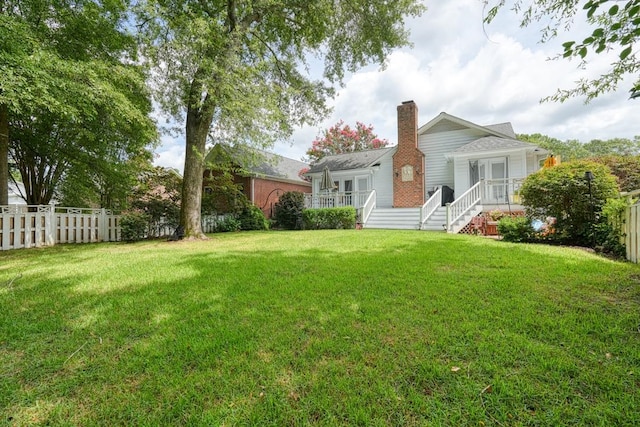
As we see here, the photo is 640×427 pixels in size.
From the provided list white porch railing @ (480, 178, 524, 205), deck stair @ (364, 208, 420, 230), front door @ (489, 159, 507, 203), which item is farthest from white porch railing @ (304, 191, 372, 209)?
front door @ (489, 159, 507, 203)

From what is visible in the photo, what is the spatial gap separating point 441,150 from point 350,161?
19.3ft

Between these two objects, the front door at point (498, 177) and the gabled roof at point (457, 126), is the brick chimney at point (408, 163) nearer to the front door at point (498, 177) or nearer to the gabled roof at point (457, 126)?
the gabled roof at point (457, 126)

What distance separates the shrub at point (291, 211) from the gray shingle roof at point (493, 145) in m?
8.31

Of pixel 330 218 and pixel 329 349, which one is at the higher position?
pixel 330 218

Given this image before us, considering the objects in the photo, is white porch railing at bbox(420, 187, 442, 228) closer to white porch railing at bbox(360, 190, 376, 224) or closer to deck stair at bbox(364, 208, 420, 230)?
deck stair at bbox(364, 208, 420, 230)

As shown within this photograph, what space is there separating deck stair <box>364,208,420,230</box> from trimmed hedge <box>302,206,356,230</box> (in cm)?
93

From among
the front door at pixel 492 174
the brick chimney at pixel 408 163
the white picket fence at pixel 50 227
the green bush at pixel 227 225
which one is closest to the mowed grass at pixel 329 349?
the white picket fence at pixel 50 227

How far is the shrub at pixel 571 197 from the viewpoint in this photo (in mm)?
6887

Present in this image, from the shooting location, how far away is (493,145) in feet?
43.8

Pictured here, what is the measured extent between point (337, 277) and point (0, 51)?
8425 millimetres

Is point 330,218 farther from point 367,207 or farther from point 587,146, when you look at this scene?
point 587,146

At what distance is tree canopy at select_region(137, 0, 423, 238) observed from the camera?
8898 mm

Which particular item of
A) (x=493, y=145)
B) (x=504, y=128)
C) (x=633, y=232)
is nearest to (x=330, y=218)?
(x=493, y=145)

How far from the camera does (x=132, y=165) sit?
12156 millimetres
